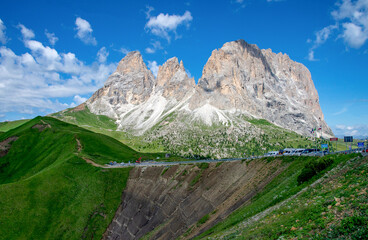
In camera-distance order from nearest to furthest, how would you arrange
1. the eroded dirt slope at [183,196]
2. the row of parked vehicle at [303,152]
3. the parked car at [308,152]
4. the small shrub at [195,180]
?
1. the eroded dirt slope at [183,196]
2. the parked car at [308,152]
3. the row of parked vehicle at [303,152]
4. the small shrub at [195,180]

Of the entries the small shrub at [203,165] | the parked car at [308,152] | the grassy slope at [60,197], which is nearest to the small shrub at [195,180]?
the small shrub at [203,165]

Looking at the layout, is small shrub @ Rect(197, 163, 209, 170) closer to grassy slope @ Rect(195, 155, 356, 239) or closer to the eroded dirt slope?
the eroded dirt slope

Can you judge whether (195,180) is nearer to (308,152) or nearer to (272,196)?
(308,152)

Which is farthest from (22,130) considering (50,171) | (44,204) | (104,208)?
(104,208)

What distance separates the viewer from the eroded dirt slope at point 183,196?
50688mm

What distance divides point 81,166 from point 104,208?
28.1 metres

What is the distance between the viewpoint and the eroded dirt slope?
50688mm

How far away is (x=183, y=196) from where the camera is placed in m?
67.8

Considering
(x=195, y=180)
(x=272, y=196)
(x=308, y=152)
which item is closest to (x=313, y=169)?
(x=272, y=196)

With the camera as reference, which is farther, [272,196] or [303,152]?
[303,152]

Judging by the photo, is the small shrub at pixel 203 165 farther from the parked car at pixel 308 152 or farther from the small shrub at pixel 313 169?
the small shrub at pixel 313 169

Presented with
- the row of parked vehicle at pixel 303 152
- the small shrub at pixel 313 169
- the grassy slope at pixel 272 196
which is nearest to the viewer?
the grassy slope at pixel 272 196

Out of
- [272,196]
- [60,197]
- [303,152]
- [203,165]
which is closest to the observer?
[272,196]

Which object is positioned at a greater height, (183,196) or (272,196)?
(272,196)
